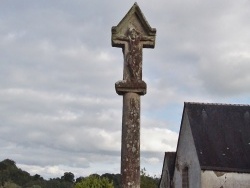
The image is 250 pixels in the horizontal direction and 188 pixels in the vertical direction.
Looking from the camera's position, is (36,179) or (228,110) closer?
(228,110)

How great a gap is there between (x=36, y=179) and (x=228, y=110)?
64.4 meters

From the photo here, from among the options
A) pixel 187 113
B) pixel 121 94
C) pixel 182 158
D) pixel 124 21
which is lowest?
pixel 121 94

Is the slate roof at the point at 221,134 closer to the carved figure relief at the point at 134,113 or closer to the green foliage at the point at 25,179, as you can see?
the carved figure relief at the point at 134,113

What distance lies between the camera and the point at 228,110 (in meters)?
29.4

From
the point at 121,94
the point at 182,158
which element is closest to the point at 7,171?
the point at 182,158

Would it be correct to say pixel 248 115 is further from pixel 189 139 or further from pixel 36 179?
pixel 36 179

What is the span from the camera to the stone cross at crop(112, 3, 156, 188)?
22.7 feet

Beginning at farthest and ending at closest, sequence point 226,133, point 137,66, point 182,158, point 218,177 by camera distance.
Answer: point 182,158
point 226,133
point 218,177
point 137,66

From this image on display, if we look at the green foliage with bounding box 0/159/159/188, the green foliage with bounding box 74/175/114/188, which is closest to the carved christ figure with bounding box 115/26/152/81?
the green foliage with bounding box 74/175/114/188

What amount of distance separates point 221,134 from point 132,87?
2133cm

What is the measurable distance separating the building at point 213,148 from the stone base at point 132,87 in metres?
19.4

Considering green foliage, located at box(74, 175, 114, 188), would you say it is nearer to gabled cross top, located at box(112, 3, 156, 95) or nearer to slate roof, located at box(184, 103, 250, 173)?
slate roof, located at box(184, 103, 250, 173)

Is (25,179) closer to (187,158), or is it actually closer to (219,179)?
(187,158)

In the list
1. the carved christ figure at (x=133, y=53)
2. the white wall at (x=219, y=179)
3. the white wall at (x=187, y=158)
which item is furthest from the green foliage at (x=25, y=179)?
the carved christ figure at (x=133, y=53)
